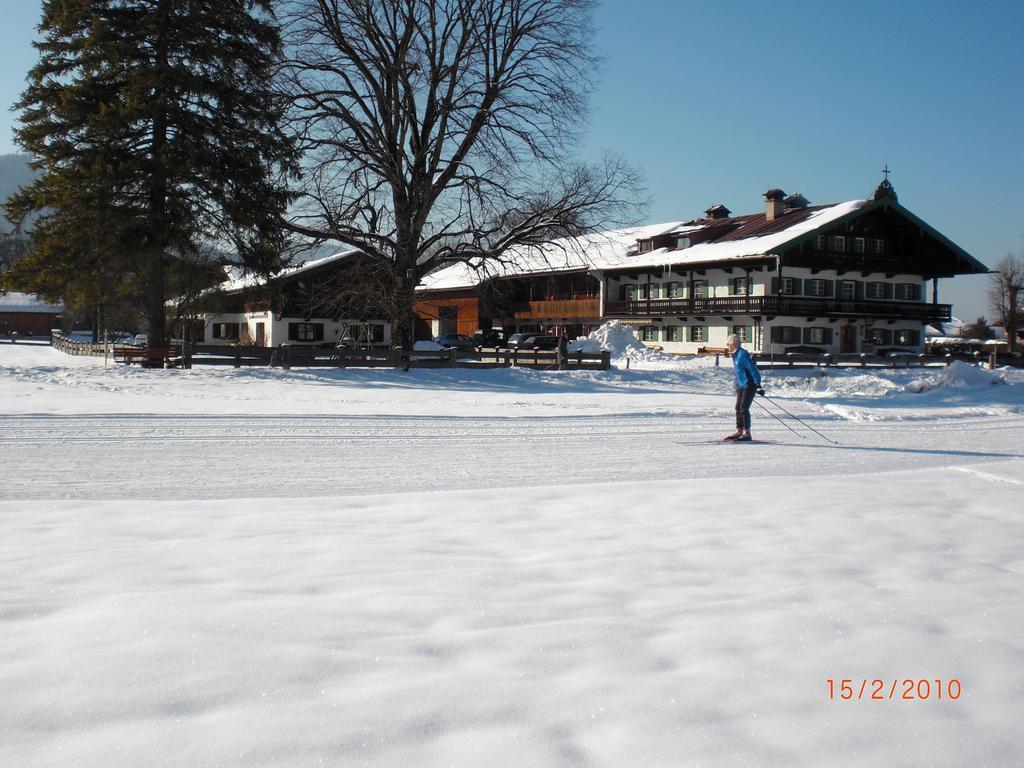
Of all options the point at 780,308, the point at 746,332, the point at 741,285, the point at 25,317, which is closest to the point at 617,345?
the point at 746,332

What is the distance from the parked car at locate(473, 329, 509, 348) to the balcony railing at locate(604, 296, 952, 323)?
8.22m

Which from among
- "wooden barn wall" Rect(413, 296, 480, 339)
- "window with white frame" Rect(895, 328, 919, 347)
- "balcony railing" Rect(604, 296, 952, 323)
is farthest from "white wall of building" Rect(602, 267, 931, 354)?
"wooden barn wall" Rect(413, 296, 480, 339)

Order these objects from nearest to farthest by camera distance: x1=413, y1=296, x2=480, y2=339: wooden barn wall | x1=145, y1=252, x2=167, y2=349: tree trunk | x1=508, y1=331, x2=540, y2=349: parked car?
x1=145, y1=252, x2=167, y2=349: tree trunk → x1=508, y1=331, x2=540, y2=349: parked car → x1=413, y1=296, x2=480, y2=339: wooden barn wall

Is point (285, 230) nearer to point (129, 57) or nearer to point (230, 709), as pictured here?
point (129, 57)

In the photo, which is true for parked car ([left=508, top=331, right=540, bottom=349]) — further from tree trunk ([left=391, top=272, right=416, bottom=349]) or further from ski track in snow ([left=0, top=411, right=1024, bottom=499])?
ski track in snow ([left=0, top=411, right=1024, bottom=499])

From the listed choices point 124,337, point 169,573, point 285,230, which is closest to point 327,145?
→ point 285,230

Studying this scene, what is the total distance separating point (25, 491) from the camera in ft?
27.2

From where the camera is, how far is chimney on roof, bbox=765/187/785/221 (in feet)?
184

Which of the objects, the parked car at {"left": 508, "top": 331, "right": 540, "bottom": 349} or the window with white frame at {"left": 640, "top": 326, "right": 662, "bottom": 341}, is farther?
the window with white frame at {"left": 640, "top": 326, "right": 662, "bottom": 341}

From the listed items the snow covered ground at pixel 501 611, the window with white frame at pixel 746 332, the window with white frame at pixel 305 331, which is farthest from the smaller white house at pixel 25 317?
the snow covered ground at pixel 501 611

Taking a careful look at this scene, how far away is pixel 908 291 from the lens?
56.8m

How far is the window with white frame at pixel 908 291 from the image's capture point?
56406 mm
